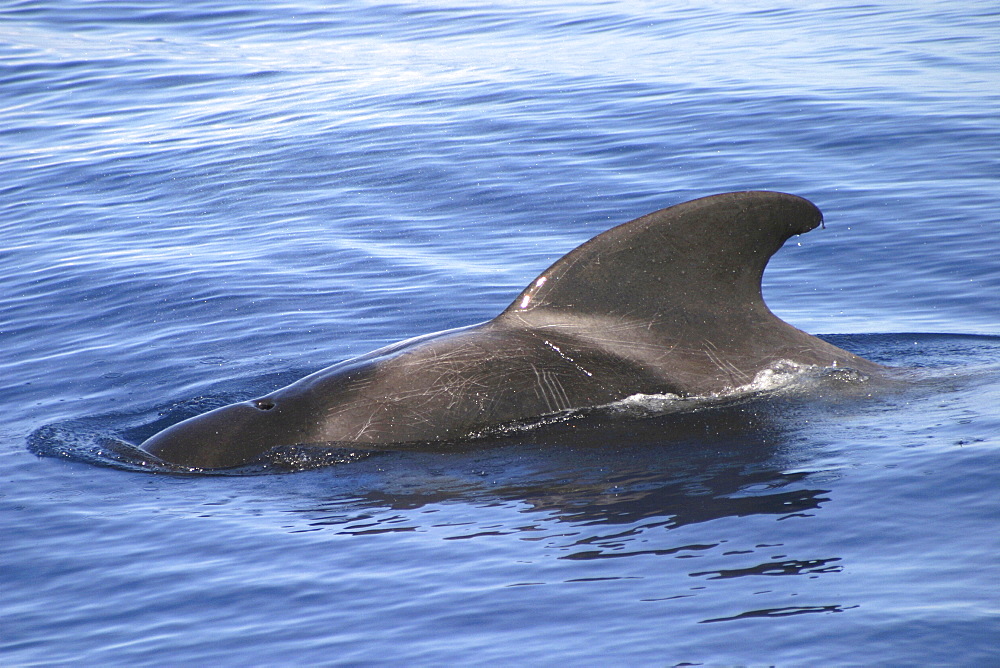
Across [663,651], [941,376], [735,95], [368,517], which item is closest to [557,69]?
[735,95]

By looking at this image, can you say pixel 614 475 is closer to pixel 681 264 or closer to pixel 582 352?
pixel 582 352

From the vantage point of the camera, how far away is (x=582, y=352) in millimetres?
9602

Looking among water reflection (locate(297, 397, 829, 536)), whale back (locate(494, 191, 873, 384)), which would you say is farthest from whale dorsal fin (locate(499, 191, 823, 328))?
water reflection (locate(297, 397, 829, 536))

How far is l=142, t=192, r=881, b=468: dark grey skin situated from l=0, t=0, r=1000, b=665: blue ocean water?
33cm

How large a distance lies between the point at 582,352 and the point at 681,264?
3.08 ft

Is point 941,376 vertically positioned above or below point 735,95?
below

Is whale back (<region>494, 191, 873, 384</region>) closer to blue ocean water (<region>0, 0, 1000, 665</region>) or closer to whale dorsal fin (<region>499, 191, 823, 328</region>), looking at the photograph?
whale dorsal fin (<region>499, 191, 823, 328</region>)

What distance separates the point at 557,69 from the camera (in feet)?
93.5

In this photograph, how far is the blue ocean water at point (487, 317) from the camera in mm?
6895

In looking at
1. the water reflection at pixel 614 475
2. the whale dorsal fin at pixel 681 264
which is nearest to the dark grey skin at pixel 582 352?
the whale dorsal fin at pixel 681 264

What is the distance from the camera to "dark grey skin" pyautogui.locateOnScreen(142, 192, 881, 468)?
9.42m

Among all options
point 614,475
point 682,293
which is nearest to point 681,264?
point 682,293

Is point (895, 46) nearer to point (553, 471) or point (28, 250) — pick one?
point (28, 250)

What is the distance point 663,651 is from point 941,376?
4929 millimetres
